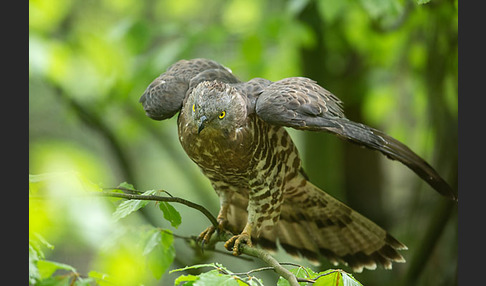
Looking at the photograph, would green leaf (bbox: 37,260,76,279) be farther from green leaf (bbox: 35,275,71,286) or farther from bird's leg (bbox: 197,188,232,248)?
bird's leg (bbox: 197,188,232,248)

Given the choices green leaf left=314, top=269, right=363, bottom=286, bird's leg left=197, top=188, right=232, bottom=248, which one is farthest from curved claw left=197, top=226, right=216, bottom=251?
green leaf left=314, top=269, right=363, bottom=286

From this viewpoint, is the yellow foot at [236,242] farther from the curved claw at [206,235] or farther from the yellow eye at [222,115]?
the yellow eye at [222,115]

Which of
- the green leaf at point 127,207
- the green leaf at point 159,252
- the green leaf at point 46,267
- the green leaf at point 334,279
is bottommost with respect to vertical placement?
the green leaf at point 159,252

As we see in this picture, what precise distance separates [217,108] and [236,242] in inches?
39.4

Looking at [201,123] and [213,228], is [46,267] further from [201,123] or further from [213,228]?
[213,228]

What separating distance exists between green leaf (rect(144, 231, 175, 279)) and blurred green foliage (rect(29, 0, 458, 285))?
4.13 ft

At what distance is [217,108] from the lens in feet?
13.0

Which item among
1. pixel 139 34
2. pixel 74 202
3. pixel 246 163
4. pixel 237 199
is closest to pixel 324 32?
pixel 139 34

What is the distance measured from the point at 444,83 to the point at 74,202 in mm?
5096

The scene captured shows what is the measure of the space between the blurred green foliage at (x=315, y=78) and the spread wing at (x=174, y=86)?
126 centimetres

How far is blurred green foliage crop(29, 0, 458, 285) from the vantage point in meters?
6.27

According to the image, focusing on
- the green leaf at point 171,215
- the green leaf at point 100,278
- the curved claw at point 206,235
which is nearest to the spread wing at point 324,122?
the green leaf at point 171,215

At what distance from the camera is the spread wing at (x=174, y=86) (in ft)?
14.1

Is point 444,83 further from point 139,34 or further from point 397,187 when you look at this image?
point 139,34
